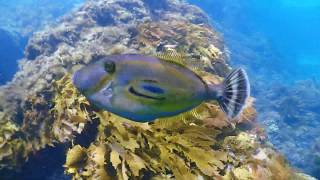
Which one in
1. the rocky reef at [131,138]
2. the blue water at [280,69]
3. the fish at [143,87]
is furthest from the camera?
the blue water at [280,69]

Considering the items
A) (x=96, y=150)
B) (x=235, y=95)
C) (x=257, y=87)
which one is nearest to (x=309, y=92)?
(x=257, y=87)

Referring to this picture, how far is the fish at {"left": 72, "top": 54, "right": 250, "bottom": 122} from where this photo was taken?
175 cm

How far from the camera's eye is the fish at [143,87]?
1.75 meters

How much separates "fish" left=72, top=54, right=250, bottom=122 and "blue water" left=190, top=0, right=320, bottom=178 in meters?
10.3

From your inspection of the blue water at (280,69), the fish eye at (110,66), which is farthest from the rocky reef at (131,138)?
the blue water at (280,69)

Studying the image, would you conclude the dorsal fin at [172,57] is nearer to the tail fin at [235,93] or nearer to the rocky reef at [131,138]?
the rocky reef at [131,138]

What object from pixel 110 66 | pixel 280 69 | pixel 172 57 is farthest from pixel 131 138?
pixel 280 69

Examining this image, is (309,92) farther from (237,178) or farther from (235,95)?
(235,95)

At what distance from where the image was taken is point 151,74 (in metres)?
1.78

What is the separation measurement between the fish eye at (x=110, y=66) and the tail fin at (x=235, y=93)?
561 mm

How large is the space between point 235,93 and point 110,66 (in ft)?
2.07

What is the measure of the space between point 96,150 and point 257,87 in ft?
62.4

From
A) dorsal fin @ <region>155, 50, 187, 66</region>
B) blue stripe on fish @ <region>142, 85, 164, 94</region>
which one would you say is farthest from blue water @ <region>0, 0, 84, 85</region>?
blue stripe on fish @ <region>142, 85, 164, 94</region>

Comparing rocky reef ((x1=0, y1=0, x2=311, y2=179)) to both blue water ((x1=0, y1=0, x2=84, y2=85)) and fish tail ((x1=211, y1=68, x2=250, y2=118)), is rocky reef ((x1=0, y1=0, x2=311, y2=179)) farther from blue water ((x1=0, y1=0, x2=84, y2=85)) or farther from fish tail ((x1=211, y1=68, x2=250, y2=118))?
blue water ((x1=0, y1=0, x2=84, y2=85))
